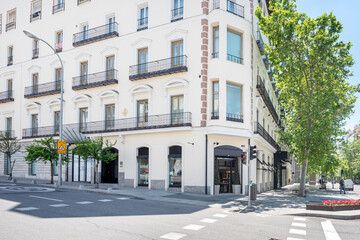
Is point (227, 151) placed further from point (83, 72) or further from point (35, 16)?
point (35, 16)

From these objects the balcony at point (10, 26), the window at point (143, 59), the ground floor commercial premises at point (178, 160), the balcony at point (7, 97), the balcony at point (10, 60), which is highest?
the balcony at point (10, 26)

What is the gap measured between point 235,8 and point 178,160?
1188 centimetres

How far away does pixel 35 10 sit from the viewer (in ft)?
108

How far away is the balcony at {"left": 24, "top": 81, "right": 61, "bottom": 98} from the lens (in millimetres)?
29514

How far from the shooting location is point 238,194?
22234 mm

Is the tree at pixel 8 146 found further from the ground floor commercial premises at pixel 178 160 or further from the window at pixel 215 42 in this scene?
the window at pixel 215 42

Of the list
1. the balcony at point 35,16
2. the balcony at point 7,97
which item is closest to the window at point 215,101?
the balcony at point 35,16

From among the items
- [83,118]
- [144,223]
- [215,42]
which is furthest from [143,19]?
[144,223]

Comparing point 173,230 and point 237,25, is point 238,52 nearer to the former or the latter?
point 237,25

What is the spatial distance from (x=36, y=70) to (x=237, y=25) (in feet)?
67.3

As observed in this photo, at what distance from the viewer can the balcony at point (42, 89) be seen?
29.5 meters

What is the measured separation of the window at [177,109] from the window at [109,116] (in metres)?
5.79

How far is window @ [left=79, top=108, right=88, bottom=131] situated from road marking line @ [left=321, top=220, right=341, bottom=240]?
2093cm

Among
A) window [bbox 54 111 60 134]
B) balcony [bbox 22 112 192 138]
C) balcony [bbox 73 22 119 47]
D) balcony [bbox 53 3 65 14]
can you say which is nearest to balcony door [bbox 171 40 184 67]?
balcony [bbox 22 112 192 138]
